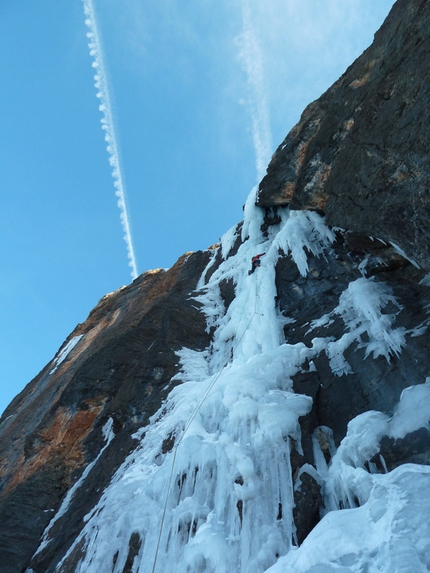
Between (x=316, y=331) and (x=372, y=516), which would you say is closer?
(x=372, y=516)

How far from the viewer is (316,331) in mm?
7777

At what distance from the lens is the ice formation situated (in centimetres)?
376

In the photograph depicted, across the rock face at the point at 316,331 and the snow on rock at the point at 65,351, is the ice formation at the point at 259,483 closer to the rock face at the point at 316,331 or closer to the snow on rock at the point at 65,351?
the rock face at the point at 316,331

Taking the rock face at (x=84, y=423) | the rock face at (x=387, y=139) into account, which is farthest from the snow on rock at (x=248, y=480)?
the rock face at (x=387, y=139)

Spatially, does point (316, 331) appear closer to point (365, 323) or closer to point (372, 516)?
point (365, 323)

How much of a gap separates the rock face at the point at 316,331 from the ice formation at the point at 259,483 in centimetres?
10

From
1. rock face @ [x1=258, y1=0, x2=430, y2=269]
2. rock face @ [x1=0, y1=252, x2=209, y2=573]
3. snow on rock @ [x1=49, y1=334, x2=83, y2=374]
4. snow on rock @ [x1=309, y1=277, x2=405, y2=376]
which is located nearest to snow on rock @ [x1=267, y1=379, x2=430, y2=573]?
snow on rock @ [x1=309, y1=277, x2=405, y2=376]

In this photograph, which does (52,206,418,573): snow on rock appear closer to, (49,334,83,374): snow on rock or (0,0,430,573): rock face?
(0,0,430,573): rock face

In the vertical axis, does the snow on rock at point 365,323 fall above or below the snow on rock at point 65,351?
below

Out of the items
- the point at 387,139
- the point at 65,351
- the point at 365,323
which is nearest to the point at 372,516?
the point at 365,323

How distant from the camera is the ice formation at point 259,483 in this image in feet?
12.3

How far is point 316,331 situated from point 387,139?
3.63 meters

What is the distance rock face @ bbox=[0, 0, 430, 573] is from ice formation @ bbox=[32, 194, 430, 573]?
96mm

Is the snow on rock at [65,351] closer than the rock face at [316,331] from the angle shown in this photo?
No
